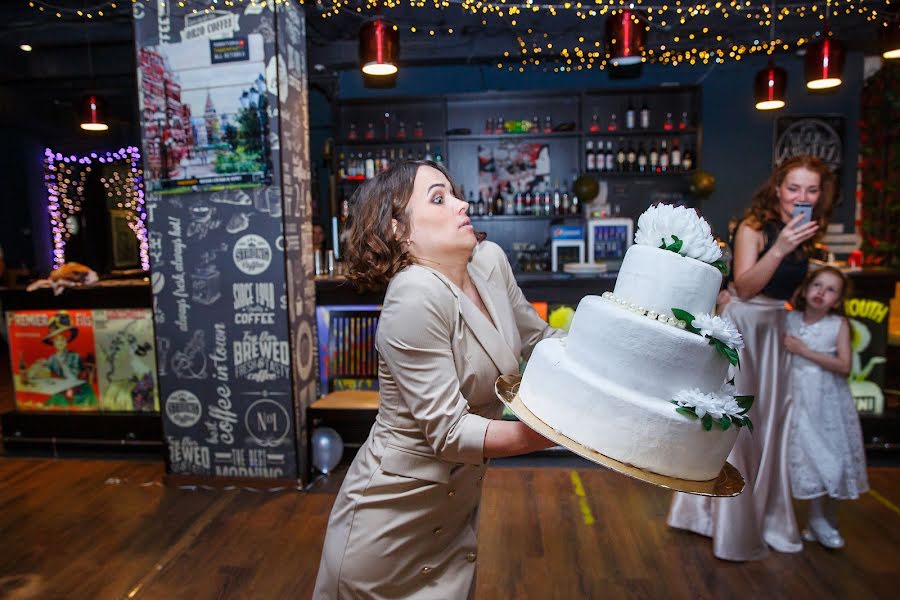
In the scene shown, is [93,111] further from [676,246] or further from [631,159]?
[676,246]

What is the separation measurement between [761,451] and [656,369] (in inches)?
81.9

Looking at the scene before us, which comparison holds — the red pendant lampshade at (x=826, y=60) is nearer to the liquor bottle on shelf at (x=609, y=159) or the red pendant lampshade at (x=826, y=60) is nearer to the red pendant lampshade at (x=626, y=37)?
the red pendant lampshade at (x=626, y=37)

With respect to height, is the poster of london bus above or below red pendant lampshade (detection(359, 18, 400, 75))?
below

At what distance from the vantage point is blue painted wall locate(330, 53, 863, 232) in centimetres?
739

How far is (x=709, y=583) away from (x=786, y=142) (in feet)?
21.0

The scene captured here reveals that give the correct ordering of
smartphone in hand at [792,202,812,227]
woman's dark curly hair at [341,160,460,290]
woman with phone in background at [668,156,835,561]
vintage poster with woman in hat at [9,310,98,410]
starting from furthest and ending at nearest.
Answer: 1. vintage poster with woman in hat at [9,310,98,410]
2. woman with phone in background at [668,156,835,561]
3. smartphone in hand at [792,202,812,227]
4. woman's dark curly hair at [341,160,460,290]

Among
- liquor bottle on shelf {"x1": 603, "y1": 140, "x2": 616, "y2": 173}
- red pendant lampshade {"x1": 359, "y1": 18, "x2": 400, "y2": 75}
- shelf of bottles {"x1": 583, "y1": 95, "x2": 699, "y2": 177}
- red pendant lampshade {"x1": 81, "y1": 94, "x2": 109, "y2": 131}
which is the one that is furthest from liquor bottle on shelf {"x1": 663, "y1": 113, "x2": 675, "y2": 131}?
red pendant lampshade {"x1": 81, "y1": 94, "x2": 109, "y2": 131}

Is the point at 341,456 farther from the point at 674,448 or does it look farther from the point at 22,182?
the point at 22,182

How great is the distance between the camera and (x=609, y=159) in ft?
23.5

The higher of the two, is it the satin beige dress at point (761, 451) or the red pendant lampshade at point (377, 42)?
the red pendant lampshade at point (377, 42)

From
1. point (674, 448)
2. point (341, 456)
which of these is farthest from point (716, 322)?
point (341, 456)

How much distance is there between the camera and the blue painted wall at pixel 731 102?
739cm

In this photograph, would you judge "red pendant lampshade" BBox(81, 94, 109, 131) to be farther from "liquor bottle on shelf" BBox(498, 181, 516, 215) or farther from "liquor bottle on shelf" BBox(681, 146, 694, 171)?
"liquor bottle on shelf" BBox(681, 146, 694, 171)

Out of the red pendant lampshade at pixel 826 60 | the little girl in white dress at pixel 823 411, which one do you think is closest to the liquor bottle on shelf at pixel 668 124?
the red pendant lampshade at pixel 826 60
